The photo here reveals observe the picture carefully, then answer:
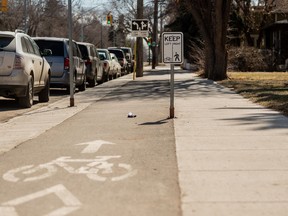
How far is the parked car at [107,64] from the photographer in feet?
86.6

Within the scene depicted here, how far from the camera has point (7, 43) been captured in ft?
42.2

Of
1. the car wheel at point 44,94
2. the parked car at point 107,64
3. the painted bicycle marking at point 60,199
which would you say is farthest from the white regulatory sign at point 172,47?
the parked car at point 107,64

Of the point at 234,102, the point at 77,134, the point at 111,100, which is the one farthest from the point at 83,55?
the point at 77,134

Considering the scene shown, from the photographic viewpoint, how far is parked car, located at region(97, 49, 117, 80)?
2639 cm

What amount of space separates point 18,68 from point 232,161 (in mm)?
7386

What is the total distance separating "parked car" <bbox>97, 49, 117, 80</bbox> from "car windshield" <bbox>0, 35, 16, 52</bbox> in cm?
1264

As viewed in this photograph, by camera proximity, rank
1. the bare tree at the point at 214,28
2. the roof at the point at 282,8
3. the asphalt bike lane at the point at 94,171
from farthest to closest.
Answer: the roof at the point at 282,8, the bare tree at the point at 214,28, the asphalt bike lane at the point at 94,171

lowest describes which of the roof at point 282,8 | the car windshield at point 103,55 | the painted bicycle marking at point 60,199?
the painted bicycle marking at point 60,199

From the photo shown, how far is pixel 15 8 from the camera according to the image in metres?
62.6

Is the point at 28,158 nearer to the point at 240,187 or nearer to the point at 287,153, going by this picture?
the point at 240,187

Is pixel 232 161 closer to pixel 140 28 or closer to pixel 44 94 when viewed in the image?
pixel 44 94

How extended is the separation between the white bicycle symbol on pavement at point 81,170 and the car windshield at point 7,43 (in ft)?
21.1

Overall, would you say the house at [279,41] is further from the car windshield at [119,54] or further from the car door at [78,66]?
the car door at [78,66]

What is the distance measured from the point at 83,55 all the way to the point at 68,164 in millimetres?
15302
